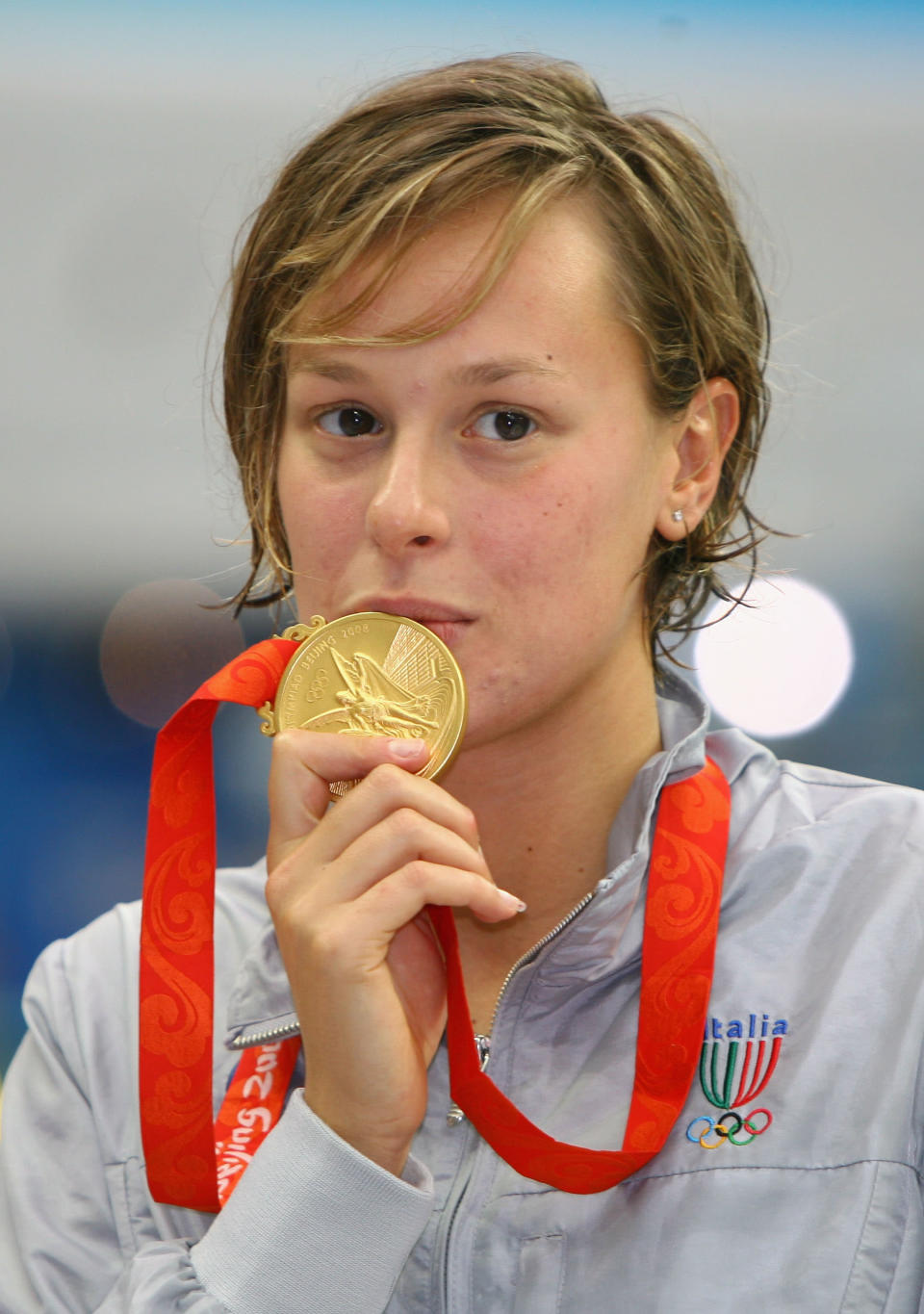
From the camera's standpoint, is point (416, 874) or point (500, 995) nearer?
point (416, 874)

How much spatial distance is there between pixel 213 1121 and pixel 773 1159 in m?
0.87

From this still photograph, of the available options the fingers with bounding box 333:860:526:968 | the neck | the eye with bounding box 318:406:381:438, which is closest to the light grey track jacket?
the neck

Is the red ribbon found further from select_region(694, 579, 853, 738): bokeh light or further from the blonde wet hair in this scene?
select_region(694, 579, 853, 738): bokeh light

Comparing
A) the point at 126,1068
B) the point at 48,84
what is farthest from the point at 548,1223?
the point at 48,84

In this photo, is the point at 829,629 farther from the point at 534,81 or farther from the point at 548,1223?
the point at 548,1223

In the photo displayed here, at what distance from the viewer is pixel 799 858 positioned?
2.05 metres

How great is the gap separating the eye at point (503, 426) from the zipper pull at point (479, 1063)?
89 cm

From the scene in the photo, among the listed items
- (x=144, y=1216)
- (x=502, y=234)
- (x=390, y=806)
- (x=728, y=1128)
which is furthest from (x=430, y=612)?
(x=144, y=1216)

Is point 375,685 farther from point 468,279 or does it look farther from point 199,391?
point 199,391

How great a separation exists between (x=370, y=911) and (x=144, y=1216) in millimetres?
789

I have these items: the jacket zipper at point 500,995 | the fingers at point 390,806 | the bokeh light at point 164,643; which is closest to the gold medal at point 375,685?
the fingers at point 390,806

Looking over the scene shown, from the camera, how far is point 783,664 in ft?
12.3

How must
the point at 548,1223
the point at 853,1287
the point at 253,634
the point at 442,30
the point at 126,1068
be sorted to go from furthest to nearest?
1. the point at 253,634
2. the point at 442,30
3. the point at 126,1068
4. the point at 548,1223
5. the point at 853,1287

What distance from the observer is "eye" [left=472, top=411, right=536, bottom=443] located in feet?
6.59
